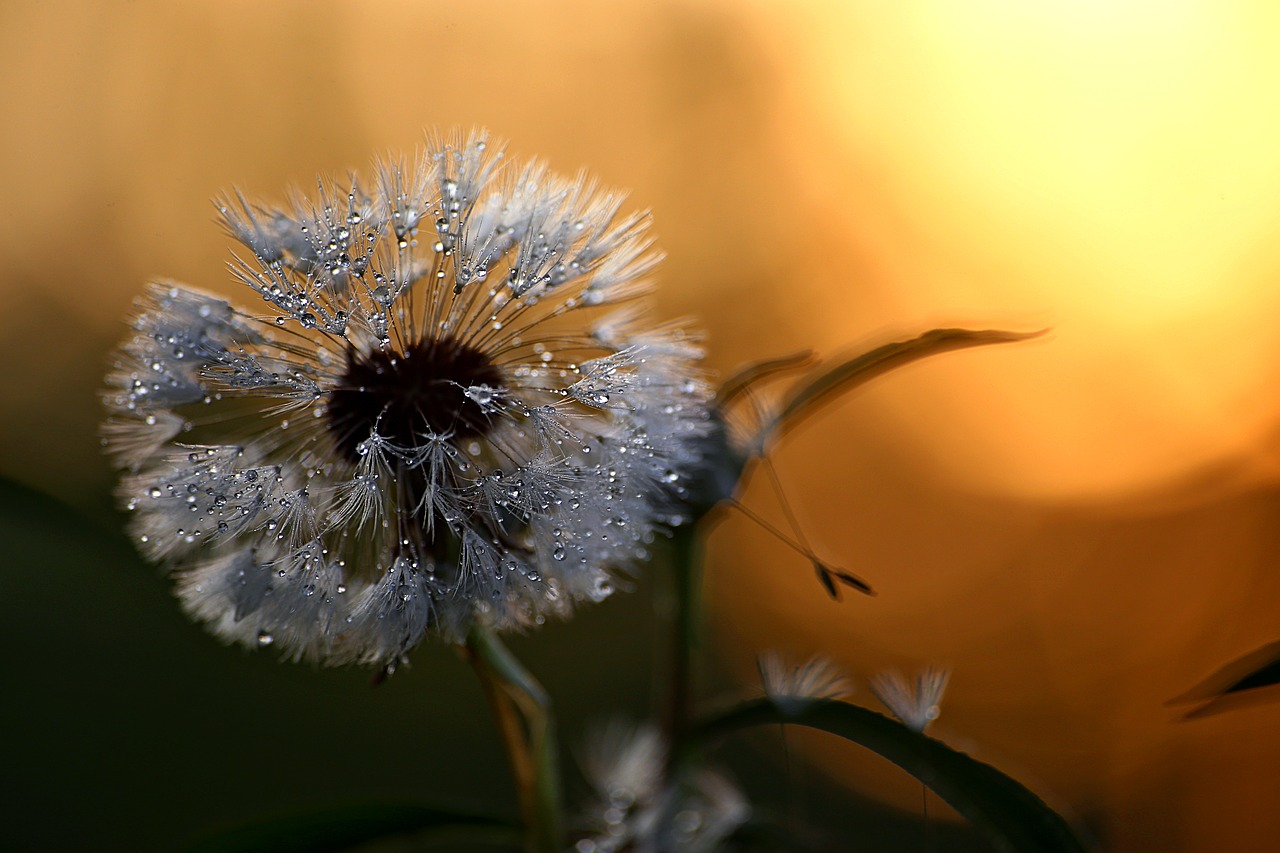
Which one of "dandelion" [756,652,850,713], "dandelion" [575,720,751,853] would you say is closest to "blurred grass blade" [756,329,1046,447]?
"dandelion" [756,652,850,713]

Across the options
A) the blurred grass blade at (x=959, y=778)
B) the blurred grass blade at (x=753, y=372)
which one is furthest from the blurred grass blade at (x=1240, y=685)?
the blurred grass blade at (x=753, y=372)

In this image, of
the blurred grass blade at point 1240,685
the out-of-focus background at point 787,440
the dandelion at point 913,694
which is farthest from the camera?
the out-of-focus background at point 787,440

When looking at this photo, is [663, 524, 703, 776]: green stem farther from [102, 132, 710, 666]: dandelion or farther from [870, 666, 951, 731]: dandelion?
[870, 666, 951, 731]: dandelion

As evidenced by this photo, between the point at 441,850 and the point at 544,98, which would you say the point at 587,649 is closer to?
the point at 441,850

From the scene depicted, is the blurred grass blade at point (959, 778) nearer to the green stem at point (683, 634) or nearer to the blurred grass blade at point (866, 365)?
the green stem at point (683, 634)

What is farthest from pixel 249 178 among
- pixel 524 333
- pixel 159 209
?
pixel 524 333

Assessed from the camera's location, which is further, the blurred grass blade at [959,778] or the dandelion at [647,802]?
the dandelion at [647,802]

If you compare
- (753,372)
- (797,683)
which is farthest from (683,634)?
(753,372)
